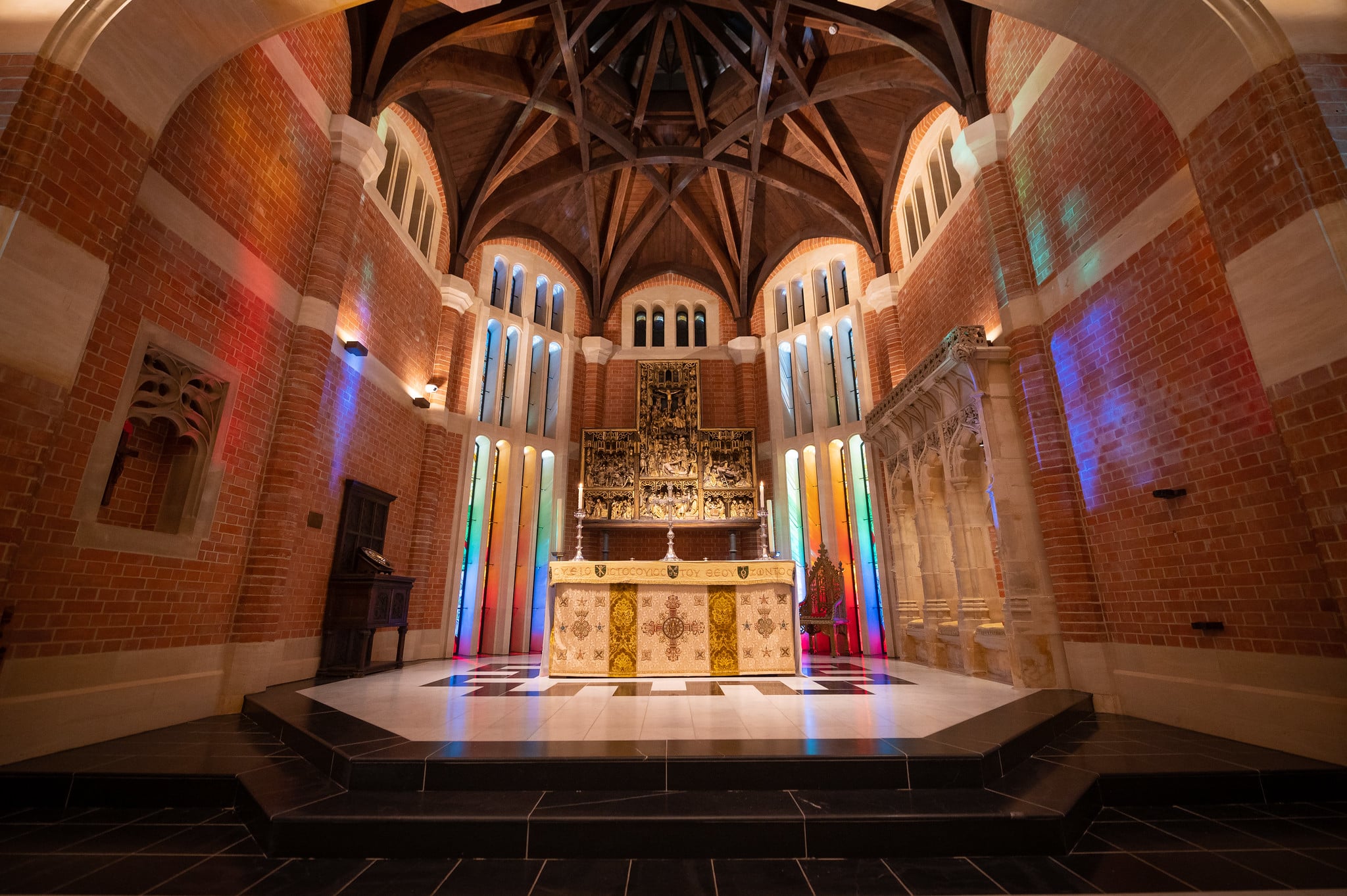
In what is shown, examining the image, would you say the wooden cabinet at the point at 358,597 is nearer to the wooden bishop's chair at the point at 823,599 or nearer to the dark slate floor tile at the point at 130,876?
the dark slate floor tile at the point at 130,876

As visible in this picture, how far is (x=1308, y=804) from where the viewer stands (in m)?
3.30

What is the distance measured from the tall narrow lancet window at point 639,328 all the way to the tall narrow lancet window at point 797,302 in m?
4.10

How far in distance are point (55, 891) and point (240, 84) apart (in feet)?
22.2

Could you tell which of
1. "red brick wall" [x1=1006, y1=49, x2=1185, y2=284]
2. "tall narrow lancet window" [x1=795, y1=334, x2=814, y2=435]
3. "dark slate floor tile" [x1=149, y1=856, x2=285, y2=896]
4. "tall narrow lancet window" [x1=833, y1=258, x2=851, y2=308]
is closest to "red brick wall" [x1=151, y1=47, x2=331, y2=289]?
"dark slate floor tile" [x1=149, y1=856, x2=285, y2=896]

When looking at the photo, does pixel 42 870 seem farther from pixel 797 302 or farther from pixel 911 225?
pixel 797 302

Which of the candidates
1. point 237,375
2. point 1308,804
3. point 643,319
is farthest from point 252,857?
point 643,319

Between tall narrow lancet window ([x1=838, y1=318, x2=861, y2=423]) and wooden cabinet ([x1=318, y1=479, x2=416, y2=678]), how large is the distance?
954 centimetres

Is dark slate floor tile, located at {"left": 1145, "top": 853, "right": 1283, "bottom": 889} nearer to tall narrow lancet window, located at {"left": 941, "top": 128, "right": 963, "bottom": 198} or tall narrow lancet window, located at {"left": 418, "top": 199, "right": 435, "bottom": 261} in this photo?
tall narrow lancet window, located at {"left": 941, "top": 128, "right": 963, "bottom": 198}

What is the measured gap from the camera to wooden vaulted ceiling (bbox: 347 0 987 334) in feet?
27.6

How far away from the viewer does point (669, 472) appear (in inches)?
517

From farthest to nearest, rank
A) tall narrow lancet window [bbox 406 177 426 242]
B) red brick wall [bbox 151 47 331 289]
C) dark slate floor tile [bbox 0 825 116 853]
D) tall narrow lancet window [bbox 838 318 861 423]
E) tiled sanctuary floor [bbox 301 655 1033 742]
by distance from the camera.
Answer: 1. tall narrow lancet window [bbox 838 318 861 423]
2. tall narrow lancet window [bbox 406 177 426 242]
3. red brick wall [bbox 151 47 331 289]
4. tiled sanctuary floor [bbox 301 655 1033 742]
5. dark slate floor tile [bbox 0 825 116 853]

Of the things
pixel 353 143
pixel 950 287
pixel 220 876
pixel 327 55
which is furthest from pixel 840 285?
pixel 220 876

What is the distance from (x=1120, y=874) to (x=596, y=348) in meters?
13.7

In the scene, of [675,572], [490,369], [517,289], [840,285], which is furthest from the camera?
[517,289]
